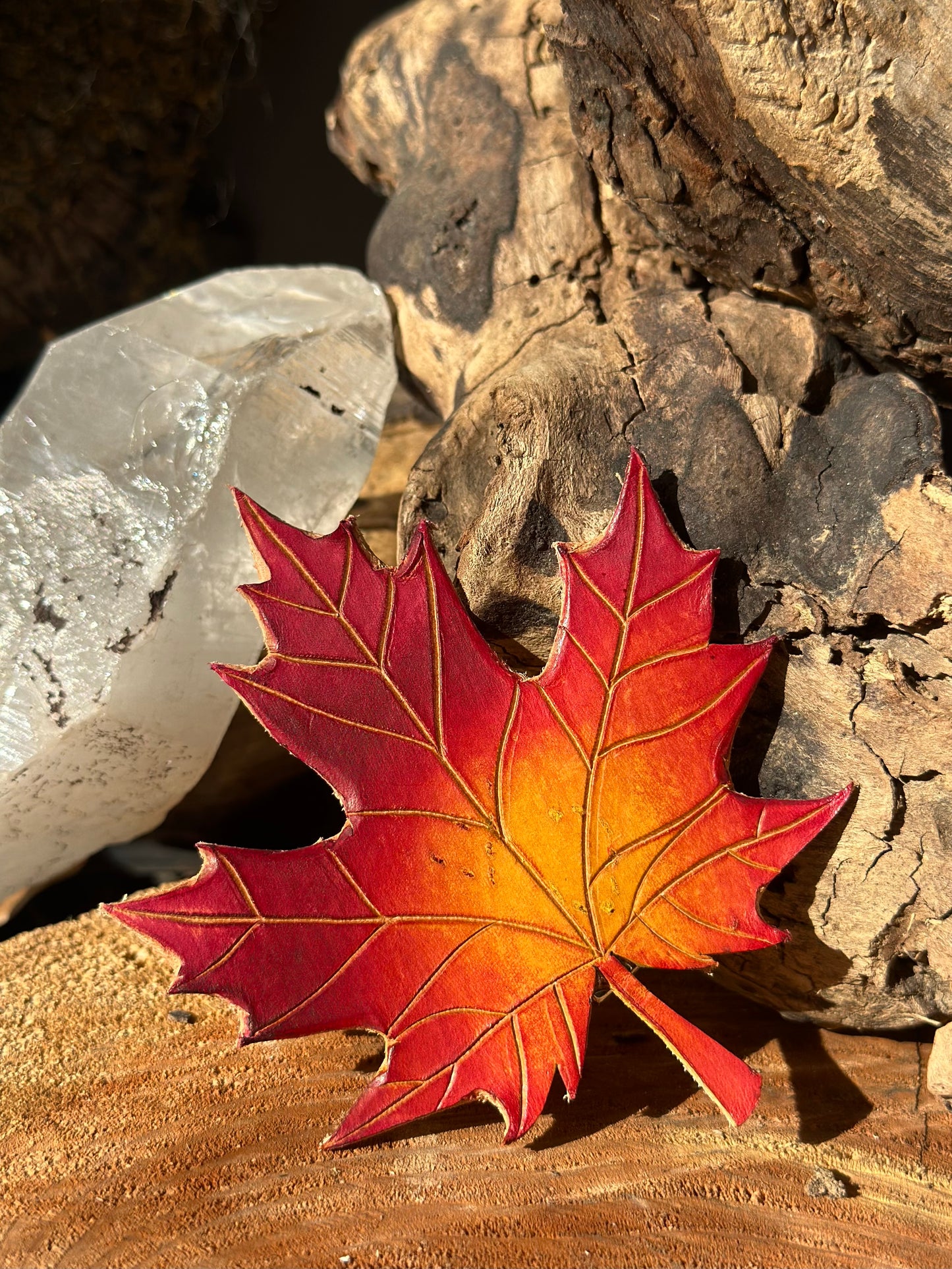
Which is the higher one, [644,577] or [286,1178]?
[644,577]

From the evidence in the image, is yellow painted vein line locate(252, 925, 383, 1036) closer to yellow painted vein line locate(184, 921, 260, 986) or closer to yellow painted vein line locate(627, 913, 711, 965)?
yellow painted vein line locate(184, 921, 260, 986)

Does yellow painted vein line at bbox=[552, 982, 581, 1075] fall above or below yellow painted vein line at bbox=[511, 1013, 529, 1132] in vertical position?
above

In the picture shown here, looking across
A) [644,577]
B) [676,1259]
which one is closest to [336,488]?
[644,577]

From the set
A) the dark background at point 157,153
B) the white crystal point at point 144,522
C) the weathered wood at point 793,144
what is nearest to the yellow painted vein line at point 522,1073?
the white crystal point at point 144,522

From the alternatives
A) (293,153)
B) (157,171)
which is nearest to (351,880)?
(157,171)

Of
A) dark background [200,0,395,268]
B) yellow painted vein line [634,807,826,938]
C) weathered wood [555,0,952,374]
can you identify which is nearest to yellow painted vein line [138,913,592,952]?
yellow painted vein line [634,807,826,938]

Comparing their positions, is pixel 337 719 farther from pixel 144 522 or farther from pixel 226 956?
pixel 144 522

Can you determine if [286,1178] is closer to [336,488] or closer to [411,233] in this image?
[336,488]
